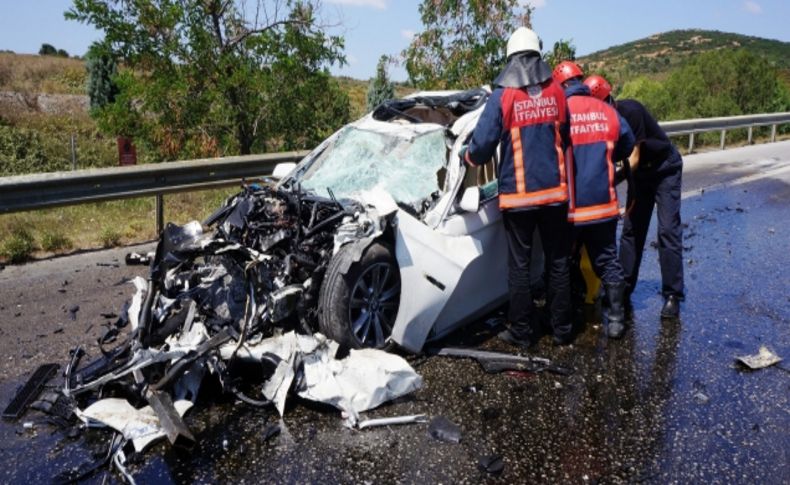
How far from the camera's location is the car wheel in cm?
387

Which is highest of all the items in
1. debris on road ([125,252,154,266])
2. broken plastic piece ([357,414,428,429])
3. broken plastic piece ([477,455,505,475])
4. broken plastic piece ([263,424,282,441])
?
debris on road ([125,252,154,266])

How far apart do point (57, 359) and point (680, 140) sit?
15926 millimetres

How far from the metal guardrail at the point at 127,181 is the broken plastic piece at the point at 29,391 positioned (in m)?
3.07

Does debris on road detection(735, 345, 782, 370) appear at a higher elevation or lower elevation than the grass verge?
lower

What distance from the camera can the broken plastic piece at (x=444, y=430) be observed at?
3328 millimetres

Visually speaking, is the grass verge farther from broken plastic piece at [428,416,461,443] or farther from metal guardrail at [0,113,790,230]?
broken plastic piece at [428,416,461,443]

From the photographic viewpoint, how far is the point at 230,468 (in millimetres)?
3068

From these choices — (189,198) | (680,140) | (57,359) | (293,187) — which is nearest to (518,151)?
(293,187)

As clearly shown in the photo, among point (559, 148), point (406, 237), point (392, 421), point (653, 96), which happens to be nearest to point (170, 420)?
point (392, 421)

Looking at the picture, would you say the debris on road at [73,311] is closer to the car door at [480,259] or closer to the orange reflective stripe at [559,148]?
the car door at [480,259]

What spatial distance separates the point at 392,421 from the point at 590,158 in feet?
7.57

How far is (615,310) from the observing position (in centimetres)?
470

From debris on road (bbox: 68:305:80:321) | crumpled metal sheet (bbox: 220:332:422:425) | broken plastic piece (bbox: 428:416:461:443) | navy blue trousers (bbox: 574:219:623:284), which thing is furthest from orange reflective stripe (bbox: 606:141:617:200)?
debris on road (bbox: 68:305:80:321)

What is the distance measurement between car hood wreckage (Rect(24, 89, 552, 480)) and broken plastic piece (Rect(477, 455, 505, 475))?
0.72m
